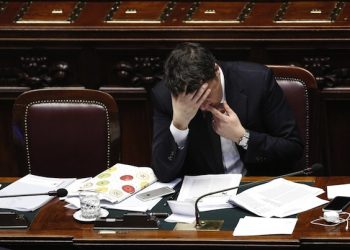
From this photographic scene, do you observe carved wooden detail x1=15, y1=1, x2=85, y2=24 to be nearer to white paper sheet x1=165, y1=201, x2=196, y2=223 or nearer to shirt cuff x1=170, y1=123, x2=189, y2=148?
shirt cuff x1=170, y1=123, x2=189, y2=148

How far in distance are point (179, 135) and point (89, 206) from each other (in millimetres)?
598

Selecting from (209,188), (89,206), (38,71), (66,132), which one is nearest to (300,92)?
(209,188)

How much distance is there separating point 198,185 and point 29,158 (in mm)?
920

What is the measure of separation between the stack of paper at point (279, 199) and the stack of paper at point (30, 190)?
740mm

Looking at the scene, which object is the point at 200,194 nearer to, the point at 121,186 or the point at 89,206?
the point at 121,186

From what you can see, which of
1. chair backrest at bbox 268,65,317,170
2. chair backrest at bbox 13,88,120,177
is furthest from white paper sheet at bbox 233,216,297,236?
chair backrest at bbox 13,88,120,177

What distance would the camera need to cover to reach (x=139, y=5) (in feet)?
17.1

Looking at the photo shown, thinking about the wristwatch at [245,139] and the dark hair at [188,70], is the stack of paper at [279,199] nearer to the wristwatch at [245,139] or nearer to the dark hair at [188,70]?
the wristwatch at [245,139]

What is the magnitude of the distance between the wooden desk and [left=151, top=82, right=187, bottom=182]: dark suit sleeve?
0.48 metres

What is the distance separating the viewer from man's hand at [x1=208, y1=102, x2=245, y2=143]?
3500 millimetres

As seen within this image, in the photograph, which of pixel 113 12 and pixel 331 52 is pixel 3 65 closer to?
pixel 113 12

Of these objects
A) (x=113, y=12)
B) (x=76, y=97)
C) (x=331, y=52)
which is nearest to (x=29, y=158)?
(x=76, y=97)

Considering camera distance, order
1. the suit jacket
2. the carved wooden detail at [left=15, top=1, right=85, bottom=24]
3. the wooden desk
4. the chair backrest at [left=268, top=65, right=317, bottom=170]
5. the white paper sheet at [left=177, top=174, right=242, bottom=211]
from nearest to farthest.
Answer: the wooden desk, the white paper sheet at [left=177, top=174, right=242, bottom=211], the suit jacket, the chair backrest at [left=268, top=65, right=317, bottom=170], the carved wooden detail at [left=15, top=1, right=85, bottom=24]

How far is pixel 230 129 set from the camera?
138 inches
